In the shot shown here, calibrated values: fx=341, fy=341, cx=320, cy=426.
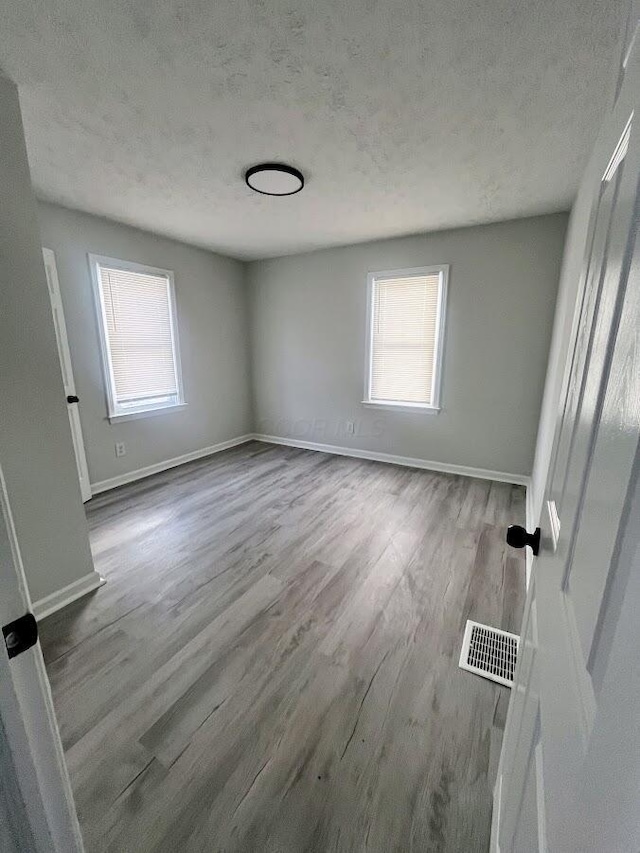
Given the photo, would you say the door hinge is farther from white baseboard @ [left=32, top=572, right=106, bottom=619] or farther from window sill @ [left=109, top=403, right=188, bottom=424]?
window sill @ [left=109, top=403, right=188, bottom=424]

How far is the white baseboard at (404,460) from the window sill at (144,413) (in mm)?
1412

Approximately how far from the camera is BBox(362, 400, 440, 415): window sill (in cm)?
381

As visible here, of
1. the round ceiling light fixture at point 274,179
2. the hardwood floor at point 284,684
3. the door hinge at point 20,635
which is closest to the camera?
the door hinge at point 20,635

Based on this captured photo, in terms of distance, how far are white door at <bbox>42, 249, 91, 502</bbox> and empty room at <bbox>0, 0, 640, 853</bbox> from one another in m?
0.03

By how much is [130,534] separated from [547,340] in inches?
155

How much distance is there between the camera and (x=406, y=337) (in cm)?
385

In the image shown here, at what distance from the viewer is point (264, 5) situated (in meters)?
1.17

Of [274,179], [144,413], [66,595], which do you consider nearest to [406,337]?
[274,179]

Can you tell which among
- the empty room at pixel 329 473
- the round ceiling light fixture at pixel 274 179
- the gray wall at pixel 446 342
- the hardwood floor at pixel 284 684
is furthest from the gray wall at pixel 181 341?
the round ceiling light fixture at pixel 274 179

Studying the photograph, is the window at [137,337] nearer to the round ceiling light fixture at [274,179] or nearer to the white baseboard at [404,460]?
the white baseboard at [404,460]

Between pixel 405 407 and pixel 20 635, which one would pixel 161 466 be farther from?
pixel 20 635

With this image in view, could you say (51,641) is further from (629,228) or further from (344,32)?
(344,32)

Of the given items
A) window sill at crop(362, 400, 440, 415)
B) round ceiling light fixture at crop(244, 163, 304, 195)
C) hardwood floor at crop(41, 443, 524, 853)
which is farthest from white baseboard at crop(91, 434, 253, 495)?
round ceiling light fixture at crop(244, 163, 304, 195)

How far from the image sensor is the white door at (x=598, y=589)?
11.6 inches
